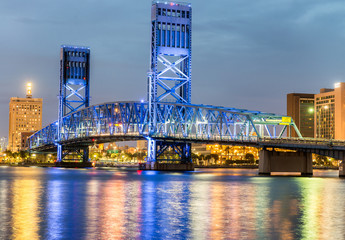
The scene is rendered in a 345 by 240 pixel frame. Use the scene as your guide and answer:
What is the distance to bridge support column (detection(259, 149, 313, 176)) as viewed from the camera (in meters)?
107

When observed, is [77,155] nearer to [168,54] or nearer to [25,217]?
[168,54]

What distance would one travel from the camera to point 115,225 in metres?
30.5

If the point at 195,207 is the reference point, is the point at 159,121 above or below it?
above

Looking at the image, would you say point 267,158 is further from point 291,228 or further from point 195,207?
point 291,228

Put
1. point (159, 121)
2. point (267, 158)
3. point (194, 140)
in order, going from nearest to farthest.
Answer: point (267, 158) < point (194, 140) < point (159, 121)

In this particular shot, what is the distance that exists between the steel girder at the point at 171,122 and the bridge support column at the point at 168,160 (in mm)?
2860

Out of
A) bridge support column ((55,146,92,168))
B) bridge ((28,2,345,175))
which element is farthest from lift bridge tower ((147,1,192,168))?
bridge support column ((55,146,92,168))

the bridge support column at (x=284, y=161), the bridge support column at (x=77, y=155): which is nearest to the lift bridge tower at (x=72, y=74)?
the bridge support column at (x=77, y=155)

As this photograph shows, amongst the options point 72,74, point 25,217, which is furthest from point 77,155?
point 25,217

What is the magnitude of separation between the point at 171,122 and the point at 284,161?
121ft

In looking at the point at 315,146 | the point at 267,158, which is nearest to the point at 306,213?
the point at 315,146

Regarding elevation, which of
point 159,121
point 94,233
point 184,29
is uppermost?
point 184,29

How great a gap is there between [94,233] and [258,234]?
7.45 metres

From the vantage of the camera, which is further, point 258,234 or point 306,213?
point 306,213
